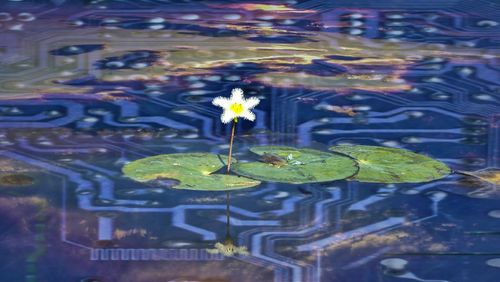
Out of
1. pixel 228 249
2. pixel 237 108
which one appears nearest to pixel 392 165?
pixel 237 108

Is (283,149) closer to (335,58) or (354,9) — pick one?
(335,58)

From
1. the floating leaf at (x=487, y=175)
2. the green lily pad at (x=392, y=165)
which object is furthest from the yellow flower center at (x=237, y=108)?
the floating leaf at (x=487, y=175)

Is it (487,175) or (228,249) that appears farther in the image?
(487,175)

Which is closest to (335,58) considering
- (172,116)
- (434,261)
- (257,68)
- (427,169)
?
(257,68)

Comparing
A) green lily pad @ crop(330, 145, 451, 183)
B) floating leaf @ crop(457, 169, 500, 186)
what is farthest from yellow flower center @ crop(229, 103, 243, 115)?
floating leaf @ crop(457, 169, 500, 186)

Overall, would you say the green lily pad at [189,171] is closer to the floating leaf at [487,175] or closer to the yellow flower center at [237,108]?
the yellow flower center at [237,108]

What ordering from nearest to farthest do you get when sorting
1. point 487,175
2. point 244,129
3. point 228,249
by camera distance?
point 228,249, point 487,175, point 244,129

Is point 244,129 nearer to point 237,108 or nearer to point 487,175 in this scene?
point 237,108
